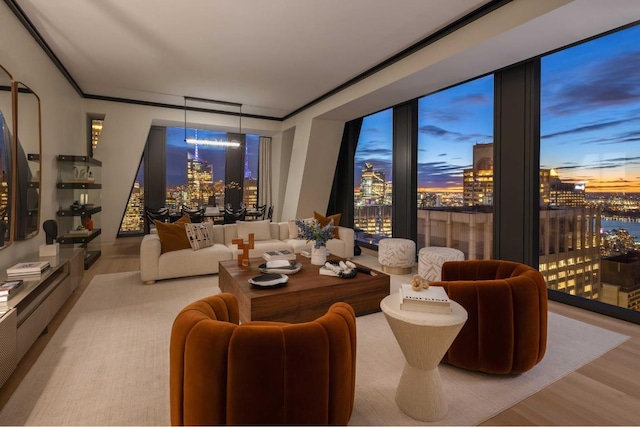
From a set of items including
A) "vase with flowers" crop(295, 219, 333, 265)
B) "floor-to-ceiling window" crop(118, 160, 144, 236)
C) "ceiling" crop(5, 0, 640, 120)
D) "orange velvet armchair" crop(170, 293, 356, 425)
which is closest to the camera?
"orange velvet armchair" crop(170, 293, 356, 425)

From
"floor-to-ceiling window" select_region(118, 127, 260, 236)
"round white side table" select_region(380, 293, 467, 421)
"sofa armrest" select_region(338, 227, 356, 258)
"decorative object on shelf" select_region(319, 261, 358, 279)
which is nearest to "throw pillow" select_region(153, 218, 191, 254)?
"decorative object on shelf" select_region(319, 261, 358, 279)

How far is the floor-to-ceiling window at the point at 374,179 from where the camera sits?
6.39 meters

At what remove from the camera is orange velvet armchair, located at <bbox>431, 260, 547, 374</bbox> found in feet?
7.14

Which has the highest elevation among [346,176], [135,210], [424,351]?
[346,176]

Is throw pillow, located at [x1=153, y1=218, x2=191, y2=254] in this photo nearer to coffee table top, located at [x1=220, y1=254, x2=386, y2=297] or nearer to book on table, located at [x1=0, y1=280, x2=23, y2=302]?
coffee table top, located at [x1=220, y1=254, x2=386, y2=297]

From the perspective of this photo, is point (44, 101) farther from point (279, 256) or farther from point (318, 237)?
point (318, 237)

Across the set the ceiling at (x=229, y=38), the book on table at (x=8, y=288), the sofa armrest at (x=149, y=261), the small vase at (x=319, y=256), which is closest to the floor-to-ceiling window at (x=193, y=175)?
the ceiling at (x=229, y=38)

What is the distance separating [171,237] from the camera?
14.8 feet

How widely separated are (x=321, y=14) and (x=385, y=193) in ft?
12.1

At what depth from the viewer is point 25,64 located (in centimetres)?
366

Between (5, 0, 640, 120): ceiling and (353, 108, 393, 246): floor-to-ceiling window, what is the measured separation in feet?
3.04

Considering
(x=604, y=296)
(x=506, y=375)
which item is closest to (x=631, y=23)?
(x=604, y=296)

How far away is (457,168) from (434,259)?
5.57ft

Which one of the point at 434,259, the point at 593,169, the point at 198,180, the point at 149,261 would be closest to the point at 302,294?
the point at 434,259
